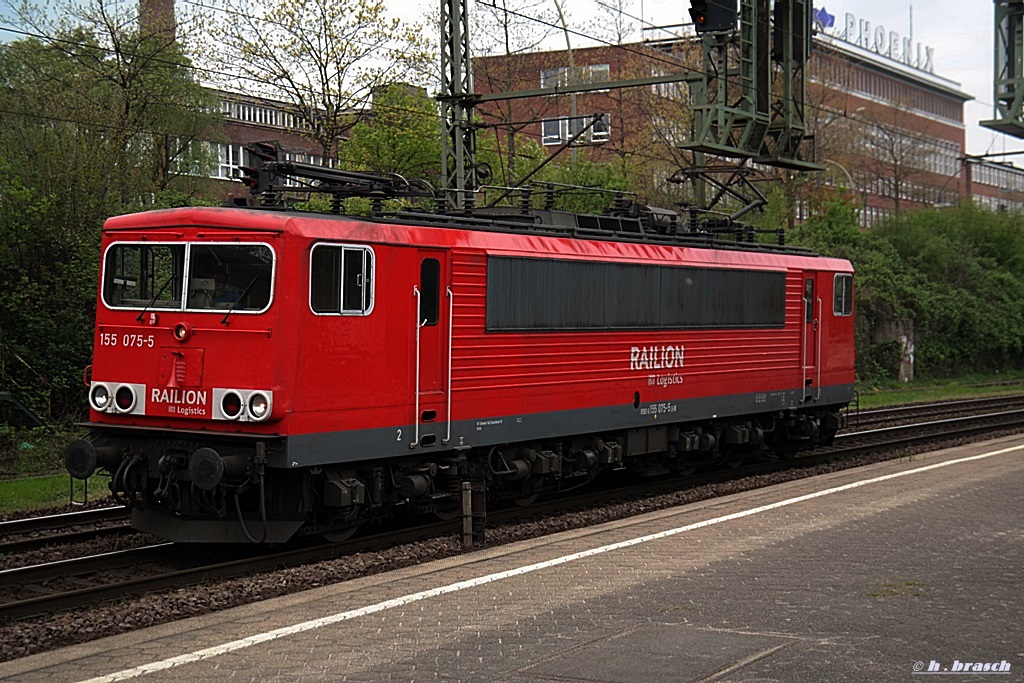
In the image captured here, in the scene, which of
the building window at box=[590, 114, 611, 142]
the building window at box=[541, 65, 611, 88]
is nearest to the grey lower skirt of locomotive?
the building window at box=[590, 114, 611, 142]

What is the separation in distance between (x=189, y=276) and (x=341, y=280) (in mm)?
1376

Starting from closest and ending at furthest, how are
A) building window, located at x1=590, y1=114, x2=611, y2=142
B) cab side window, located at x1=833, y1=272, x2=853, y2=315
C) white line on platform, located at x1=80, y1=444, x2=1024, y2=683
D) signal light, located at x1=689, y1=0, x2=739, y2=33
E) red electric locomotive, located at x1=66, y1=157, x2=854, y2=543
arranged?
white line on platform, located at x1=80, y1=444, x2=1024, y2=683
red electric locomotive, located at x1=66, y1=157, x2=854, y2=543
signal light, located at x1=689, y1=0, x2=739, y2=33
cab side window, located at x1=833, y1=272, x2=853, y2=315
building window, located at x1=590, y1=114, x2=611, y2=142

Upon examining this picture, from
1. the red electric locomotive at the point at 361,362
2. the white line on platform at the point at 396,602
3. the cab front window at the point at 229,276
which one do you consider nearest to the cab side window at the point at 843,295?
the red electric locomotive at the point at 361,362

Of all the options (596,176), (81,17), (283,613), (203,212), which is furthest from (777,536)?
(81,17)

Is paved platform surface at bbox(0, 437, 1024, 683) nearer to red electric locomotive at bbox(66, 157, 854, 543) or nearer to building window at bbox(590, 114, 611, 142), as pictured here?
red electric locomotive at bbox(66, 157, 854, 543)

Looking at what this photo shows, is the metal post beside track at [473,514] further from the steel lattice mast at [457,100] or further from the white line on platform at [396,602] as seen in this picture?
the steel lattice mast at [457,100]

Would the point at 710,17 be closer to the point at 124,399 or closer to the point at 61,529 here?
the point at 124,399

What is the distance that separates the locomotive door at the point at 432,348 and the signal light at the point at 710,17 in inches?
286

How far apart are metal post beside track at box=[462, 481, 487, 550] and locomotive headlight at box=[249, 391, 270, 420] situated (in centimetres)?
225

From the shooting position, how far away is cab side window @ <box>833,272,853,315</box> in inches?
813

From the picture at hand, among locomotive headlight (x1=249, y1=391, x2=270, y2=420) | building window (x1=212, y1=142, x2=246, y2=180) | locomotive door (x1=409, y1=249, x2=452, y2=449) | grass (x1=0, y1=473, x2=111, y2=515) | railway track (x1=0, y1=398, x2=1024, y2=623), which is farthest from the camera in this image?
building window (x1=212, y1=142, x2=246, y2=180)

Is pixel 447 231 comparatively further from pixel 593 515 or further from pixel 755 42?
pixel 755 42

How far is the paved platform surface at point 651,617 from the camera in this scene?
24.5 ft

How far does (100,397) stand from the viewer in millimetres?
11773
